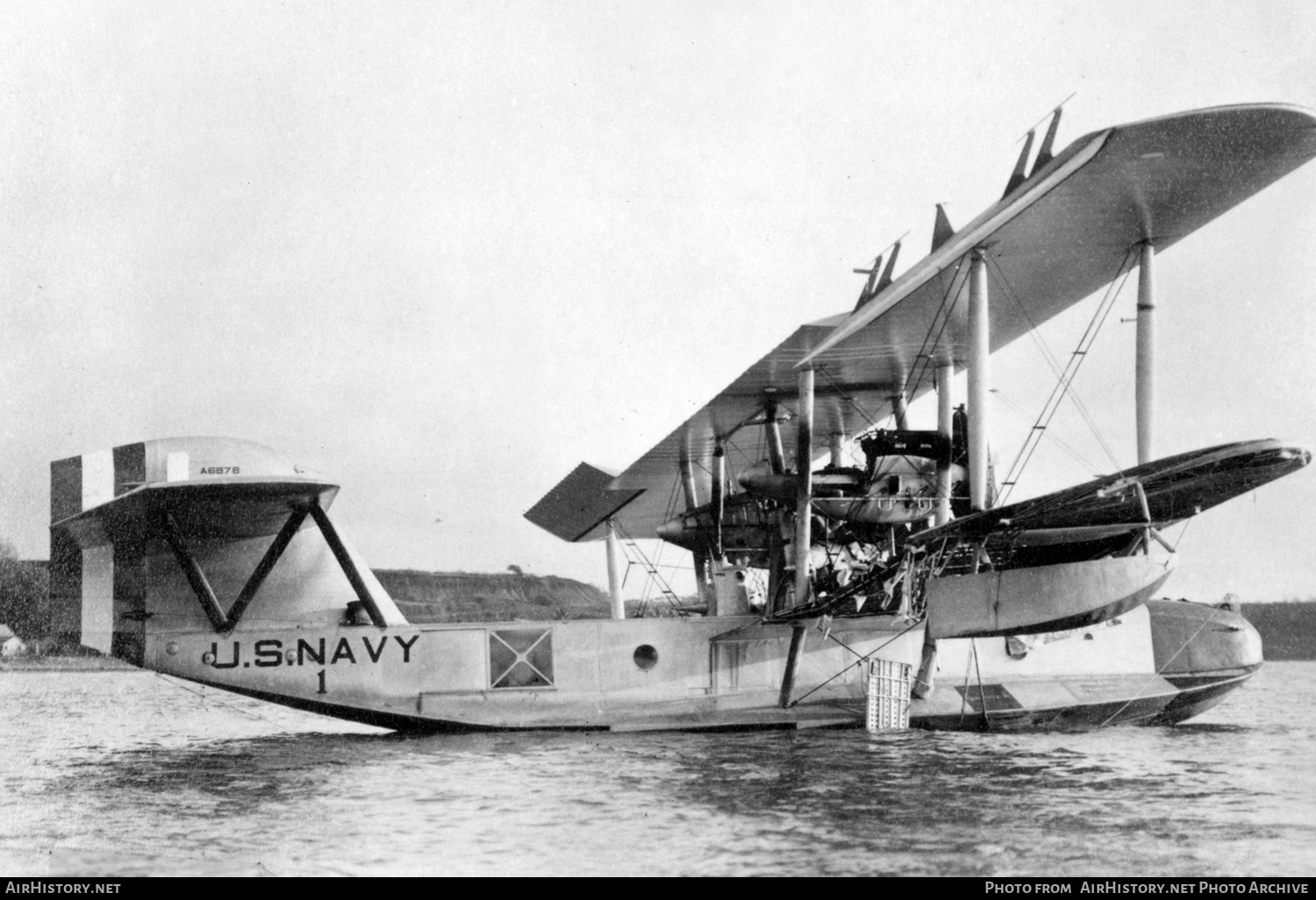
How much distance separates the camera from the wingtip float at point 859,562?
13.2 m

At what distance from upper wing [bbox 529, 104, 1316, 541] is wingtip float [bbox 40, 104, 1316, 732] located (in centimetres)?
6

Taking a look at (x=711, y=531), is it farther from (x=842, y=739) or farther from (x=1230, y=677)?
(x=1230, y=677)

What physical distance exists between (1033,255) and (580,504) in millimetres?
13477

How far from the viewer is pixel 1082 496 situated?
39.8 ft

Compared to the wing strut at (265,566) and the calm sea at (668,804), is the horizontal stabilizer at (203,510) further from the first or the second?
the calm sea at (668,804)

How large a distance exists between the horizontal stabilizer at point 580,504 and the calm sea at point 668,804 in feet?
26.5

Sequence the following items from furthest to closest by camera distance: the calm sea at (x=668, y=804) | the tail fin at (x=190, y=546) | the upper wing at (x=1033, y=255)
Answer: the tail fin at (x=190, y=546)
the upper wing at (x=1033, y=255)
the calm sea at (x=668, y=804)

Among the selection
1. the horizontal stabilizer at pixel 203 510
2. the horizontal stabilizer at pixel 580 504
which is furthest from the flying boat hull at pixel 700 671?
the horizontal stabilizer at pixel 580 504

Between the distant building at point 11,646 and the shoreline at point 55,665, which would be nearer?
the distant building at point 11,646

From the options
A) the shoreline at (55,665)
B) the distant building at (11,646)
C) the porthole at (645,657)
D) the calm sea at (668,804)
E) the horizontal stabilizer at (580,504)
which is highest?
the horizontal stabilizer at (580,504)

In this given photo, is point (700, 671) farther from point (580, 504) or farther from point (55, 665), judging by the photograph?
point (55, 665)

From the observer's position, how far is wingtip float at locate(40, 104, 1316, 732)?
13.2 m

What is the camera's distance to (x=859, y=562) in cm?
2062

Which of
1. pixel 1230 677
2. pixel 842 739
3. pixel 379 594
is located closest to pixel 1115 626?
pixel 1230 677
